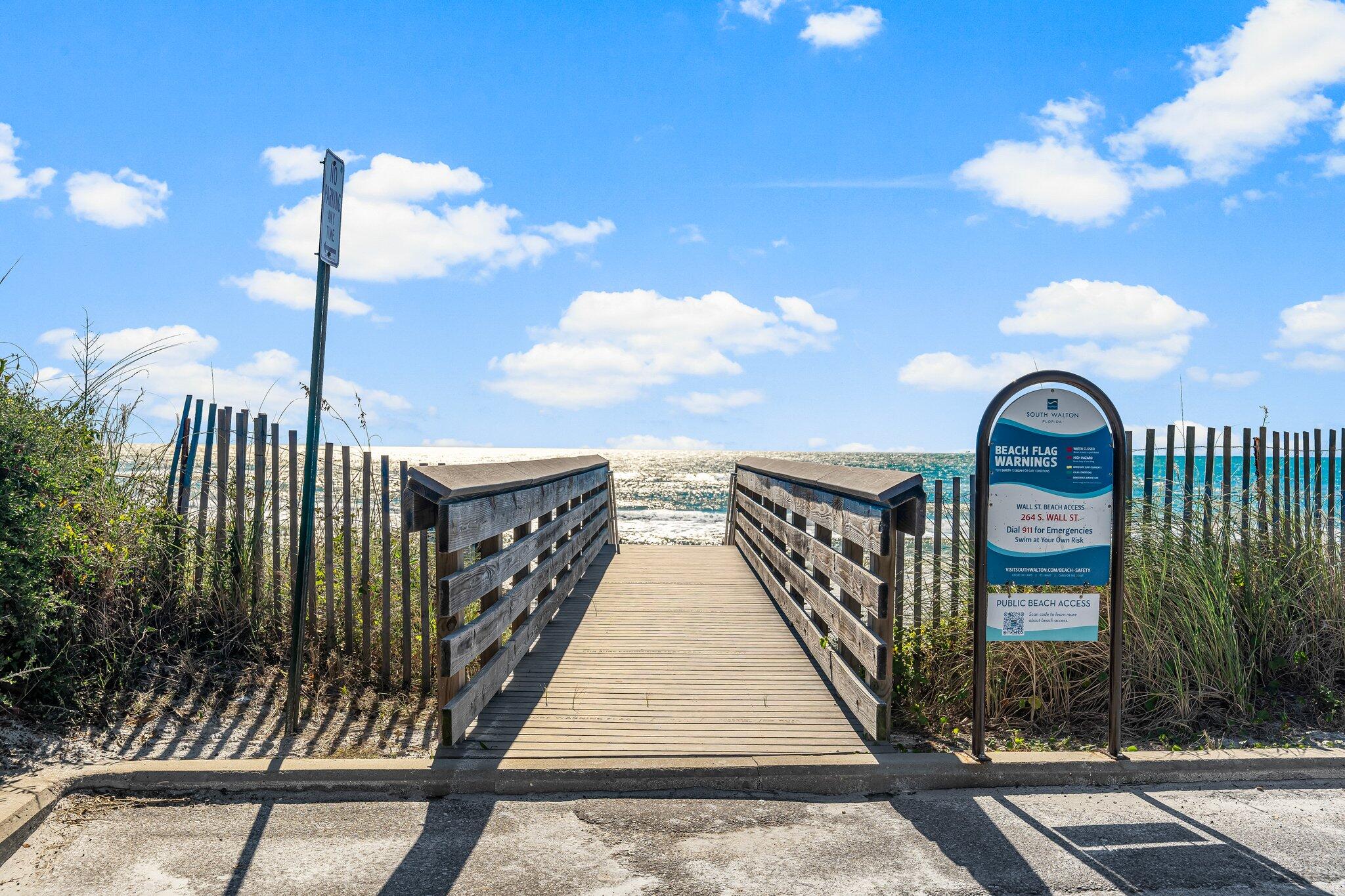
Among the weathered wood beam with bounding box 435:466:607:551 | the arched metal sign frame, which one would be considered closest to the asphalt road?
the arched metal sign frame

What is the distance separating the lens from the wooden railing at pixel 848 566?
4586mm

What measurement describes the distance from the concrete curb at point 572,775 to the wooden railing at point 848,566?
44 centimetres

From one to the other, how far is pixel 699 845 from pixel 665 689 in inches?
79.1

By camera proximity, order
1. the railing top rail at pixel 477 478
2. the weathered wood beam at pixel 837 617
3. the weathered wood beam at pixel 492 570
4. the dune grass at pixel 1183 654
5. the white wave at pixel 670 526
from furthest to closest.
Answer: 1. the white wave at pixel 670 526
2. the dune grass at pixel 1183 654
3. the weathered wood beam at pixel 837 617
4. the weathered wood beam at pixel 492 570
5. the railing top rail at pixel 477 478

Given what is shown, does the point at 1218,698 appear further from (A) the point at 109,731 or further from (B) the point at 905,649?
(A) the point at 109,731

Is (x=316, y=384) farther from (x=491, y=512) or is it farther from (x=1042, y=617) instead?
(x=1042, y=617)

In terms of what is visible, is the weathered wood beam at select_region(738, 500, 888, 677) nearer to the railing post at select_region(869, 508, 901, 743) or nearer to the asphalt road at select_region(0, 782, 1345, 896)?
the railing post at select_region(869, 508, 901, 743)

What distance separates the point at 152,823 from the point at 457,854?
1.49m

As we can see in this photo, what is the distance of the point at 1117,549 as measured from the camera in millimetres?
4539

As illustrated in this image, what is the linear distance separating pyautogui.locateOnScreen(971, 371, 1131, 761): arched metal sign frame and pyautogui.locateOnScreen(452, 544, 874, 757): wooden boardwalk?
0.67 m

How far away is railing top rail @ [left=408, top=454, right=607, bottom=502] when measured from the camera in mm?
4297

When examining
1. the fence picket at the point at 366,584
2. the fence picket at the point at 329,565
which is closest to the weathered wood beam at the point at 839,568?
the fence picket at the point at 366,584

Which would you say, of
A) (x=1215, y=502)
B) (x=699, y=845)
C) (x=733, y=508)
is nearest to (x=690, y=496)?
(x=733, y=508)

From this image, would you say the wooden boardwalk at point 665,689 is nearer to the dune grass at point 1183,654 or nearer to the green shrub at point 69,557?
the dune grass at point 1183,654
